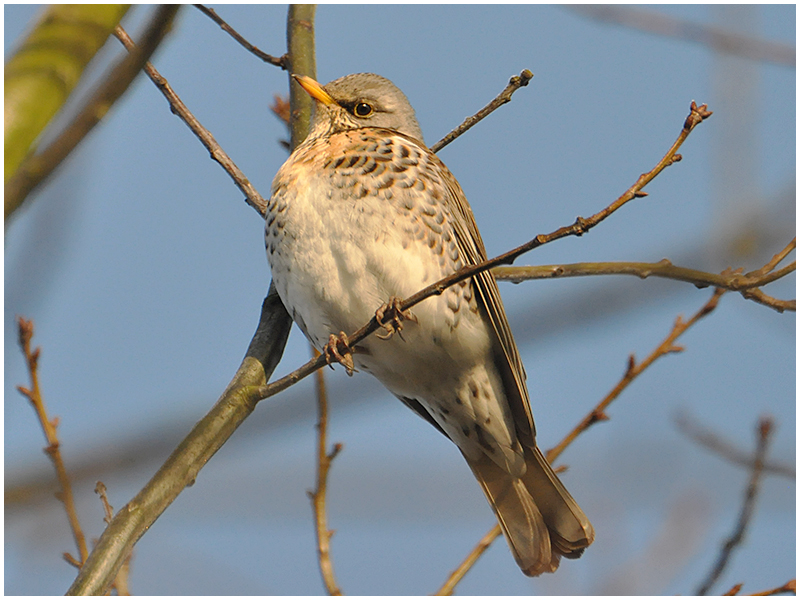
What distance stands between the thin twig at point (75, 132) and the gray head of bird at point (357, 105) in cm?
379

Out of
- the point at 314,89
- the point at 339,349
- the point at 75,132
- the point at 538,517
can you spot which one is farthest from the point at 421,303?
the point at 75,132

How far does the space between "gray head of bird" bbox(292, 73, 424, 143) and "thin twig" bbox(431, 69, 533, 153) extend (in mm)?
479

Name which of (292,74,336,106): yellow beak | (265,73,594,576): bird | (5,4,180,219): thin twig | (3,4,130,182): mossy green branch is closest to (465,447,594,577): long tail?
(265,73,594,576): bird

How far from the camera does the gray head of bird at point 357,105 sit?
5.53m

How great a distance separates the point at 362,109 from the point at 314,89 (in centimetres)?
42

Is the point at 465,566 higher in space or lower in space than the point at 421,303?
lower

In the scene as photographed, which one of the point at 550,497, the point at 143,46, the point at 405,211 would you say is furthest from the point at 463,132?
the point at 143,46

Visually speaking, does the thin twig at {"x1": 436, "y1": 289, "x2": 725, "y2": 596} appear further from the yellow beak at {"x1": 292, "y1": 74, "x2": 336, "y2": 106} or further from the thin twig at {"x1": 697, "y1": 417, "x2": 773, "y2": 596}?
the yellow beak at {"x1": 292, "y1": 74, "x2": 336, "y2": 106}

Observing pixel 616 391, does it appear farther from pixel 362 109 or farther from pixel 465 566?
pixel 362 109

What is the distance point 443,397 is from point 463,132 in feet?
5.16

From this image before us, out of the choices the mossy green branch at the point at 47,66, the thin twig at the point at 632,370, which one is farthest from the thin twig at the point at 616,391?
the mossy green branch at the point at 47,66

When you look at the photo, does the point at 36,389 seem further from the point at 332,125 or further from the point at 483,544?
the point at 332,125

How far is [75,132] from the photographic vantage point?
152cm

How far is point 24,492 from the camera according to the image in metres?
1.97
